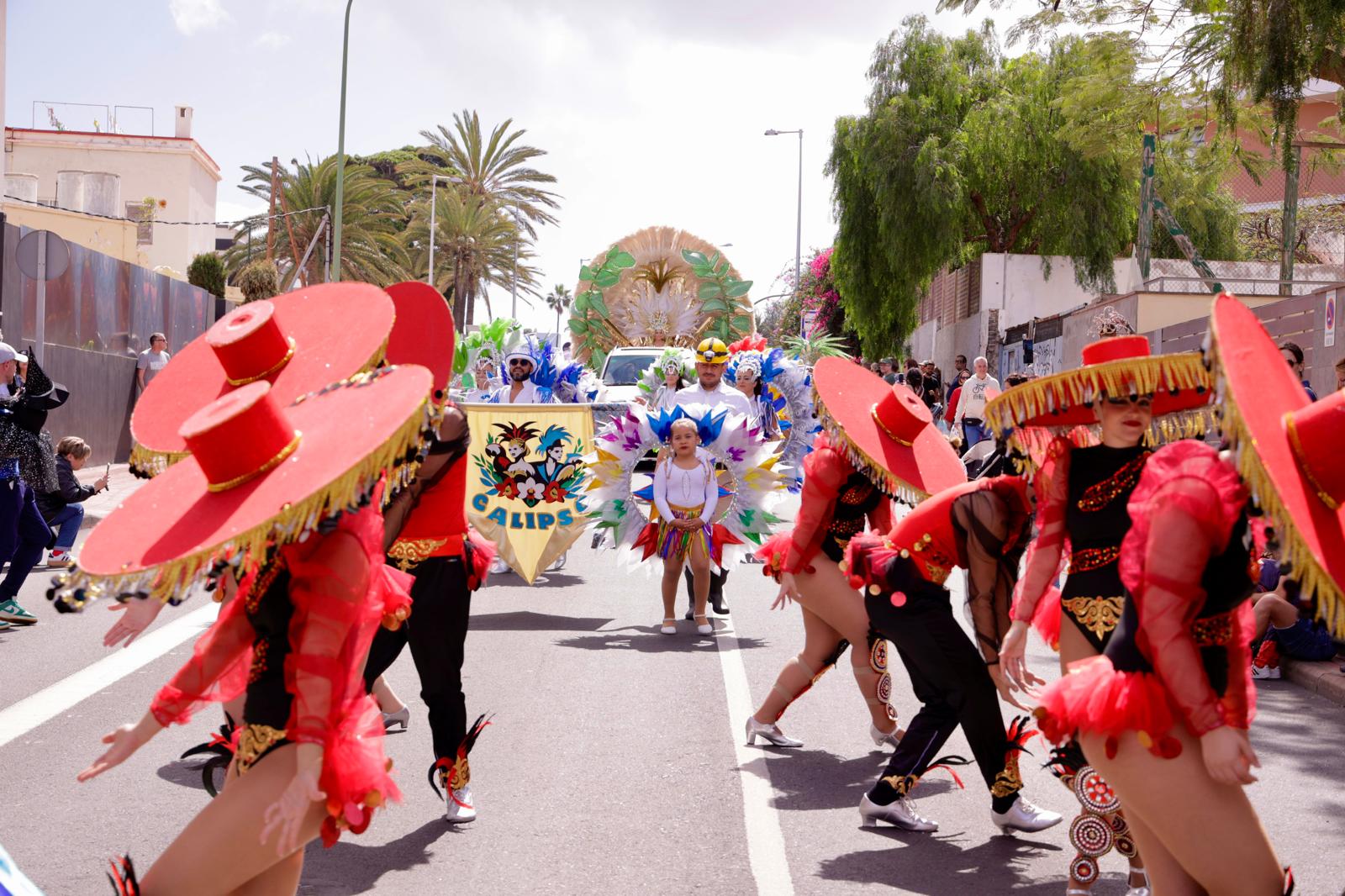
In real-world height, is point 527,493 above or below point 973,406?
below

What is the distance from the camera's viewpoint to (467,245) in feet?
178

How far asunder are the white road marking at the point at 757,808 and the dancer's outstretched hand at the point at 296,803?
7.42ft

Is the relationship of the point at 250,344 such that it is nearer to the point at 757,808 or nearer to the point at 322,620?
the point at 322,620

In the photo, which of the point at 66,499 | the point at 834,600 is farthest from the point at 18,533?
the point at 834,600

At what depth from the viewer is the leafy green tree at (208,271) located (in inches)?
1613

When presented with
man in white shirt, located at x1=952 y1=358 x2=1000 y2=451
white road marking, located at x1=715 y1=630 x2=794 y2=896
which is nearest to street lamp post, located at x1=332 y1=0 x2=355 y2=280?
man in white shirt, located at x1=952 y1=358 x2=1000 y2=451

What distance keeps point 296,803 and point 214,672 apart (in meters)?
0.47

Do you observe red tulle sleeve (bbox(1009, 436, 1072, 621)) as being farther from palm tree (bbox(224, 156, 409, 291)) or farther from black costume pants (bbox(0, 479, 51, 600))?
palm tree (bbox(224, 156, 409, 291))

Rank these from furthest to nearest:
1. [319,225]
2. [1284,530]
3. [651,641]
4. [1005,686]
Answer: [319,225] → [651,641] → [1005,686] → [1284,530]

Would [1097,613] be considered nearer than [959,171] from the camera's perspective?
Yes

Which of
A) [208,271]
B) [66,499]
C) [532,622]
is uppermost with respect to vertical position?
[208,271]

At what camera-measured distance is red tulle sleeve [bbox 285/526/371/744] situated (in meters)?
3.21

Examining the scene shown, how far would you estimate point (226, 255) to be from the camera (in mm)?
49281

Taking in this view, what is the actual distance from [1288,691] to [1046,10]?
46.4 feet
